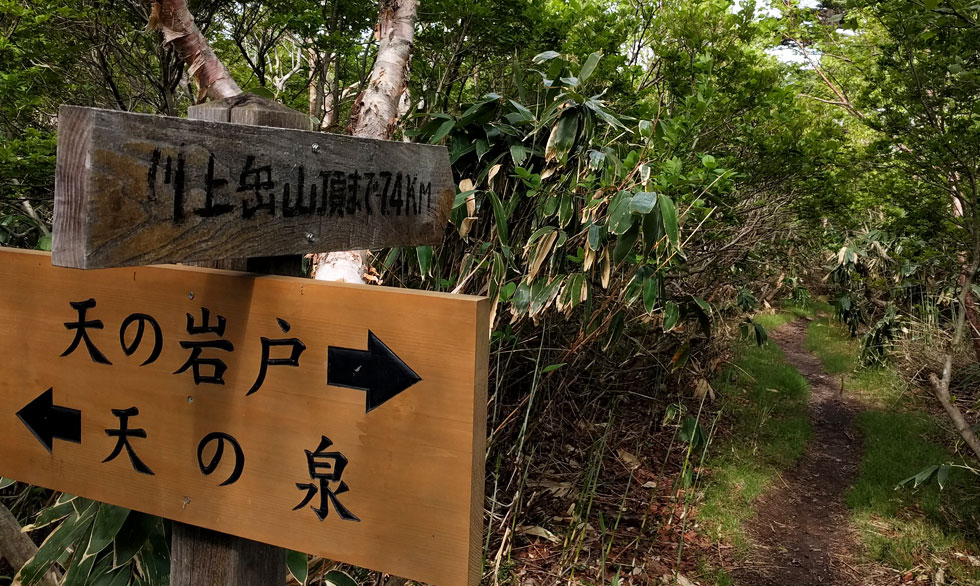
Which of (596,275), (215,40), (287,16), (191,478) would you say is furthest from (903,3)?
(215,40)

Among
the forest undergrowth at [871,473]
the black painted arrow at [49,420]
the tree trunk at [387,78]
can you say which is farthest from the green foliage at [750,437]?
the black painted arrow at [49,420]

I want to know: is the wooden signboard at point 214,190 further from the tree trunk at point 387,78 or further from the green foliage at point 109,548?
the tree trunk at point 387,78

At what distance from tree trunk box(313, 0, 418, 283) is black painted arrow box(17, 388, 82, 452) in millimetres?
1062

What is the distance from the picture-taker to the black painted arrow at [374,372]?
903mm

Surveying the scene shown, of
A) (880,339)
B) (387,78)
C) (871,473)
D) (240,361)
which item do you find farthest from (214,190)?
(880,339)

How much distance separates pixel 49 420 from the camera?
3.65ft

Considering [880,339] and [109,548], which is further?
[880,339]

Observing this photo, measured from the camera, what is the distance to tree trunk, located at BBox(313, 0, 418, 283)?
239cm

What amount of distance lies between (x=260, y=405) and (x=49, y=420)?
41 centimetres

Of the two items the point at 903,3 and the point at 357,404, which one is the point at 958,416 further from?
the point at 357,404

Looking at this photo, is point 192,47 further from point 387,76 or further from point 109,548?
point 109,548

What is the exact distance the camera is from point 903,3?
9.61 ft

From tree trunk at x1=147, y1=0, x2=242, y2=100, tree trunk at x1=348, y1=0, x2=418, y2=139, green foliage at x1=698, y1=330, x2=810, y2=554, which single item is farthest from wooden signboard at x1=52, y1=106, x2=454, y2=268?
green foliage at x1=698, y1=330, x2=810, y2=554

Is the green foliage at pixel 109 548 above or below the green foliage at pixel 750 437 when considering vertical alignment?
above
